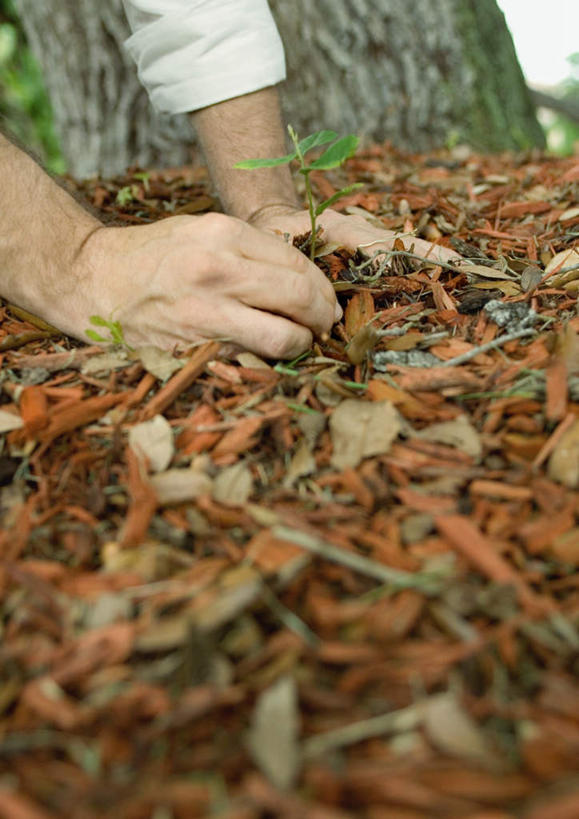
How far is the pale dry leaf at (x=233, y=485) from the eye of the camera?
0.89m

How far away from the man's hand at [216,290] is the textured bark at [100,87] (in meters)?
1.78

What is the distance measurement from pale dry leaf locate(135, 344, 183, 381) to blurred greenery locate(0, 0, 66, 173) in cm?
460

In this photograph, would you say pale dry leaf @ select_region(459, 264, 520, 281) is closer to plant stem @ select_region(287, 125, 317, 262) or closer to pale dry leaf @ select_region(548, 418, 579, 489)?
plant stem @ select_region(287, 125, 317, 262)

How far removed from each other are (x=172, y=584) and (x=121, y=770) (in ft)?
0.67

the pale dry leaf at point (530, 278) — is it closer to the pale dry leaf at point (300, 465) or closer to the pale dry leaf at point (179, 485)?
the pale dry leaf at point (300, 465)

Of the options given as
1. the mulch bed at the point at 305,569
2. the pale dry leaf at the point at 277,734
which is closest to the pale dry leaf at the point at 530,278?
the mulch bed at the point at 305,569

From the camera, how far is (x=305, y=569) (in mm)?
770

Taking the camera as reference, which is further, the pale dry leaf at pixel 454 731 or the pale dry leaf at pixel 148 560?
the pale dry leaf at pixel 148 560

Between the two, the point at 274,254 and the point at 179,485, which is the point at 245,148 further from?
the point at 179,485

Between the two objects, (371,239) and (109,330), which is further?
(371,239)

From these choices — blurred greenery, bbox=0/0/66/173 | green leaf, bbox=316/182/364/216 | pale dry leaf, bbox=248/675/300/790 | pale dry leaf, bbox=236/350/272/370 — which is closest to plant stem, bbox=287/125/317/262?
green leaf, bbox=316/182/364/216

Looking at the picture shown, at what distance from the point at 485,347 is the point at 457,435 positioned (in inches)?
8.4

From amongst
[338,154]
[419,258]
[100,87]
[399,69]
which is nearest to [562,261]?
[419,258]

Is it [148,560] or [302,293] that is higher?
[302,293]
